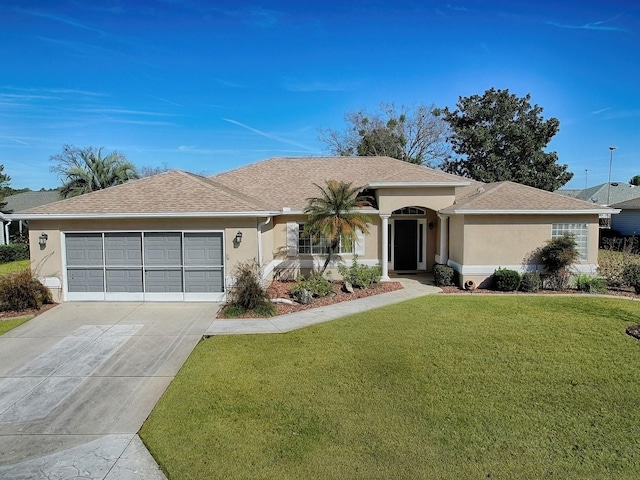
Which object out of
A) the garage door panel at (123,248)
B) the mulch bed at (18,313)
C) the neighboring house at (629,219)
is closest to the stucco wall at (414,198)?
the garage door panel at (123,248)

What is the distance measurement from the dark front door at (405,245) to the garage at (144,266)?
905cm

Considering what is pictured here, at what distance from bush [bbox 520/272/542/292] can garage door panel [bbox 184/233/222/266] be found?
11598 mm

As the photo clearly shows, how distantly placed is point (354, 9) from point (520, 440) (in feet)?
50.7

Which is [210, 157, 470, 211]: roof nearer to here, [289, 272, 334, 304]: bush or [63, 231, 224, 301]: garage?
[289, 272, 334, 304]: bush

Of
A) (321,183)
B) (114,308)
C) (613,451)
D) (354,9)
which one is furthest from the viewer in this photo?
(321,183)

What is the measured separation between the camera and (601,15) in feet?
48.8

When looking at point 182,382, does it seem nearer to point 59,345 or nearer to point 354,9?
point 59,345

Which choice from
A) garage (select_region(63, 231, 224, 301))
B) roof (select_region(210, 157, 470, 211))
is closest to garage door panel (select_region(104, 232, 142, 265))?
garage (select_region(63, 231, 224, 301))

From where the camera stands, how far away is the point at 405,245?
18.5 m

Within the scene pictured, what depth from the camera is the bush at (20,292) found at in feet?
38.7

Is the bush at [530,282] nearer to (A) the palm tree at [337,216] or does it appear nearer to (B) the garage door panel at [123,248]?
(A) the palm tree at [337,216]

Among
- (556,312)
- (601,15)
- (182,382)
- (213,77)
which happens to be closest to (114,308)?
(182,382)

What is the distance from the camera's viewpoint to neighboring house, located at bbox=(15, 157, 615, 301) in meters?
12.8

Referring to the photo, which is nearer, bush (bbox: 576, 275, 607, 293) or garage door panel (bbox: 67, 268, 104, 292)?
garage door panel (bbox: 67, 268, 104, 292)
